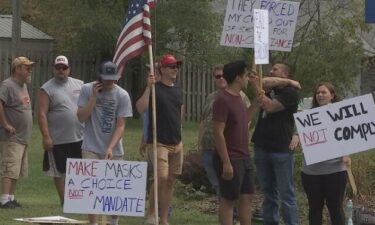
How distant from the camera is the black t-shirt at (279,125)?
952 centimetres

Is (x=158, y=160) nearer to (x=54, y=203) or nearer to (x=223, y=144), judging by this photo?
(x=223, y=144)

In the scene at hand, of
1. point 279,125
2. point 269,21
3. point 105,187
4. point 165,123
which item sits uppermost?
point 269,21

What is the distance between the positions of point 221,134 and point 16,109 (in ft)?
11.7

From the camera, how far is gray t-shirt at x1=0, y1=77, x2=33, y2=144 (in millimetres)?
11367

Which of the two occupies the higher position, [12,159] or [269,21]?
[269,21]

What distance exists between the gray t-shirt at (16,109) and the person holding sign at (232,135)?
3.31m

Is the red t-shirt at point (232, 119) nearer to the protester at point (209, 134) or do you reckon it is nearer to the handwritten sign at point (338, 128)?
the handwritten sign at point (338, 128)

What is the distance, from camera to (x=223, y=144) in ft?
28.7

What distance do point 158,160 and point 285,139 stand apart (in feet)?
4.45

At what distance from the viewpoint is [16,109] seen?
1146 cm

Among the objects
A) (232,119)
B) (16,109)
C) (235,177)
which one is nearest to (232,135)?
(232,119)

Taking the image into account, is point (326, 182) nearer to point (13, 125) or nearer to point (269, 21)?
point (269, 21)

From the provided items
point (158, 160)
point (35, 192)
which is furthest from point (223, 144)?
point (35, 192)

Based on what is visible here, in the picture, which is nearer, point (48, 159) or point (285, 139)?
point (285, 139)
